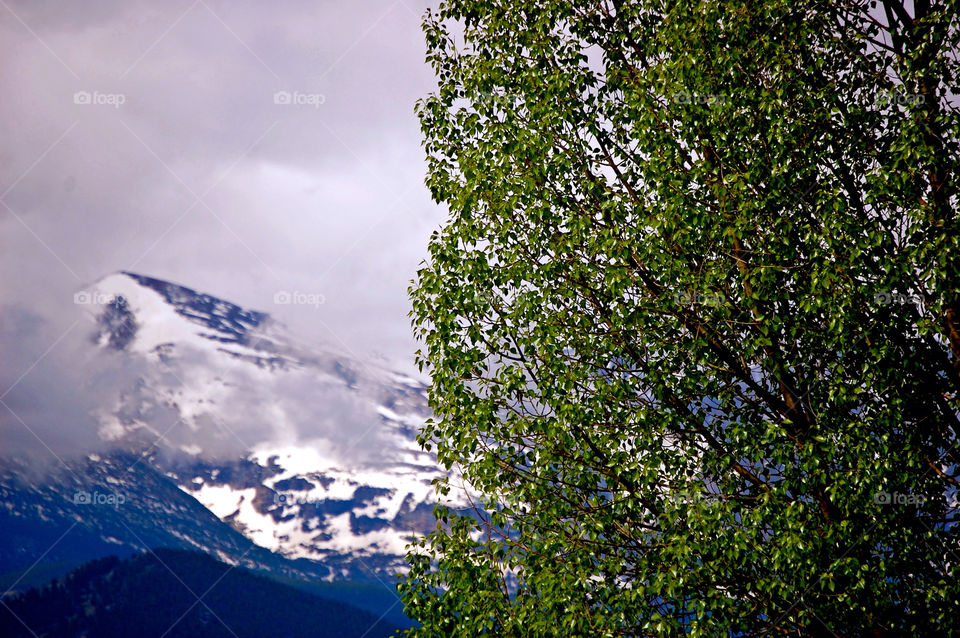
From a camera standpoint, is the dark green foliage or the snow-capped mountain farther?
the snow-capped mountain

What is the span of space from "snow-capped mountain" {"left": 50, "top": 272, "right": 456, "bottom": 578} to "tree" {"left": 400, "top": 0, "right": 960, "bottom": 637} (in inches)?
4546

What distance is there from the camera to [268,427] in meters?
159

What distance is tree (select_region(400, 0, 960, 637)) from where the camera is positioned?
7289 mm

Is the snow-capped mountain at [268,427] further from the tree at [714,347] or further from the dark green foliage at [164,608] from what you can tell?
the tree at [714,347]

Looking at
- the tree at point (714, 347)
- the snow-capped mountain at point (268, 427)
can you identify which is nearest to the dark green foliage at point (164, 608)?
the snow-capped mountain at point (268, 427)

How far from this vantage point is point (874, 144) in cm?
866

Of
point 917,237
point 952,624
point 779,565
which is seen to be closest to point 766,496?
point 779,565

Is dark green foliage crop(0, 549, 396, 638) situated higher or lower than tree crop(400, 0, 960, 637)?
lower

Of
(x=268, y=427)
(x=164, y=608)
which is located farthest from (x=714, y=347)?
(x=268, y=427)

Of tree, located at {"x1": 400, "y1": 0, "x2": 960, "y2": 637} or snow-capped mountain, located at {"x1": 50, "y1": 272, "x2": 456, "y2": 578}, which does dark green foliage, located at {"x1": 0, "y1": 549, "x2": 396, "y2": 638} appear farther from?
tree, located at {"x1": 400, "y1": 0, "x2": 960, "y2": 637}

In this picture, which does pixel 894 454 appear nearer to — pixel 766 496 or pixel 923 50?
pixel 766 496

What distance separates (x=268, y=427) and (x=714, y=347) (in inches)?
6320

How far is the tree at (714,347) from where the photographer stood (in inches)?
287

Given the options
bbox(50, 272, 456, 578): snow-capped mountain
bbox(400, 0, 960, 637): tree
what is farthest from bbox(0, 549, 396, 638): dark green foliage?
bbox(400, 0, 960, 637): tree
